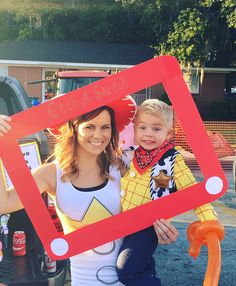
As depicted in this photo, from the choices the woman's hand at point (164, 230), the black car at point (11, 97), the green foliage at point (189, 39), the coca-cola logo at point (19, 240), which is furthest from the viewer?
the green foliage at point (189, 39)

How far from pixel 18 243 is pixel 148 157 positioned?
4.79ft

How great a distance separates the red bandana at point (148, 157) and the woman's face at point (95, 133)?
16cm

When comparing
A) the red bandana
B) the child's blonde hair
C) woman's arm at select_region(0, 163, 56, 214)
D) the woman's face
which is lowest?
woman's arm at select_region(0, 163, 56, 214)

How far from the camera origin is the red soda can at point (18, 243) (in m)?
3.24

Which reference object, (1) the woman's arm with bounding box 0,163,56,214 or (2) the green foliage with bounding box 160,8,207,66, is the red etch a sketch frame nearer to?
(1) the woman's arm with bounding box 0,163,56,214

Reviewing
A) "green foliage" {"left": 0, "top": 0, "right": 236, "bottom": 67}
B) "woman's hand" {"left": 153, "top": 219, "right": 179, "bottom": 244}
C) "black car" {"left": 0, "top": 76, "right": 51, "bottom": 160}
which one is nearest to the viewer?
"woman's hand" {"left": 153, "top": 219, "right": 179, "bottom": 244}

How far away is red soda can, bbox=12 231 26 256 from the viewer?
324 cm

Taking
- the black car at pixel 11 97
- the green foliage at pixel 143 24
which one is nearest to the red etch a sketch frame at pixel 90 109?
the black car at pixel 11 97

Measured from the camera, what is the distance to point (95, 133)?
2.17 meters

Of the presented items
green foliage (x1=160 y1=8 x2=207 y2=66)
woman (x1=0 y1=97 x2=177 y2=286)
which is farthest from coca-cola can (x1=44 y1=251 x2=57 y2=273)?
green foliage (x1=160 y1=8 x2=207 y2=66)

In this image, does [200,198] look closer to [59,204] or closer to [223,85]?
[59,204]

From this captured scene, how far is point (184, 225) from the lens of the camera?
20.7ft

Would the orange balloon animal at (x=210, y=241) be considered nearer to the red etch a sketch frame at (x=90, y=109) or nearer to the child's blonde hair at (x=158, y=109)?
the red etch a sketch frame at (x=90, y=109)

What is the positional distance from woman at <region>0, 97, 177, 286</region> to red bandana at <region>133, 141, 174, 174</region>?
0.14m
